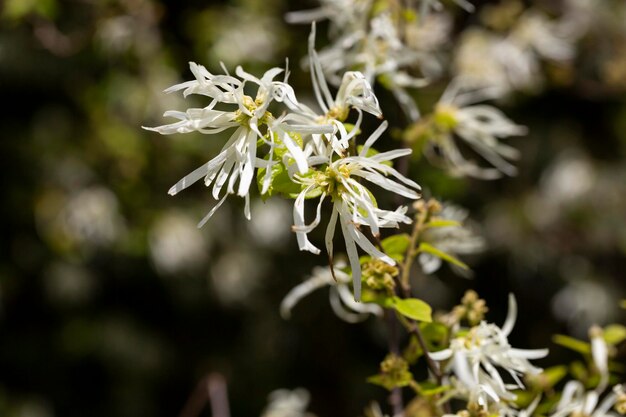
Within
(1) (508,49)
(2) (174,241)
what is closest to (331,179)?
(1) (508,49)

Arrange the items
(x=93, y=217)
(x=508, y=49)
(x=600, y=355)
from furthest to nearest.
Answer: (x=93, y=217) → (x=508, y=49) → (x=600, y=355)

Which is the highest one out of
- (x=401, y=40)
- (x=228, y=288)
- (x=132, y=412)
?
(x=401, y=40)

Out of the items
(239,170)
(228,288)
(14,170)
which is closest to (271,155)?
(239,170)

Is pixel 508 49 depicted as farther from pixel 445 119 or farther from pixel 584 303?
pixel 445 119

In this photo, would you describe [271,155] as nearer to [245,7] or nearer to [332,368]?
[245,7]

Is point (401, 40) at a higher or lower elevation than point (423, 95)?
higher

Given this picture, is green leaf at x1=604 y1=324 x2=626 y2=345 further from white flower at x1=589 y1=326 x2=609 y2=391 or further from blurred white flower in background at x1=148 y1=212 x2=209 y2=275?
blurred white flower in background at x1=148 y1=212 x2=209 y2=275

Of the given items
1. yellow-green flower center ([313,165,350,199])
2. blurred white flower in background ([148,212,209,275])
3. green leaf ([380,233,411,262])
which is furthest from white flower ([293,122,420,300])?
blurred white flower in background ([148,212,209,275])
